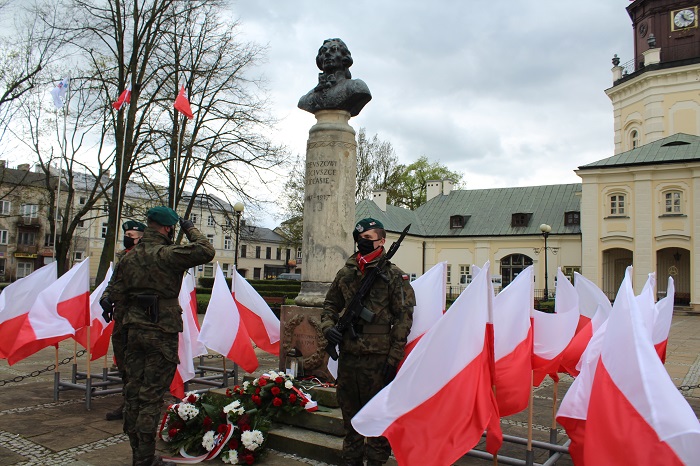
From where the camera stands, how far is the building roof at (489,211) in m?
37.9

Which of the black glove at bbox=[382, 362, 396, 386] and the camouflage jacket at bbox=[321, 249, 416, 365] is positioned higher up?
the camouflage jacket at bbox=[321, 249, 416, 365]

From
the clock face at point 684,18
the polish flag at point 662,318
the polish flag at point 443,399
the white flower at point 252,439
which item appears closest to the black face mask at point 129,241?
the white flower at point 252,439

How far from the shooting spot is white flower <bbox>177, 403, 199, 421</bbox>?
5469 mm

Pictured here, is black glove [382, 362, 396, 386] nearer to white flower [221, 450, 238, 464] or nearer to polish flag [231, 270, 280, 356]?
white flower [221, 450, 238, 464]

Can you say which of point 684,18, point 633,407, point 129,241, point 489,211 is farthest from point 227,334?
point 684,18

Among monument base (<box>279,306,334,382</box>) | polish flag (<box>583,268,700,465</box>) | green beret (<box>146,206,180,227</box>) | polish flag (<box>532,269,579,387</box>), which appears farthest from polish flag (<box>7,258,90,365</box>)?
polish flag (<box>583,268,700,465</box>)

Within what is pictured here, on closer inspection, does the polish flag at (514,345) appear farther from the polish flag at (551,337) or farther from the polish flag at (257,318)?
the polish flag at (257,318)

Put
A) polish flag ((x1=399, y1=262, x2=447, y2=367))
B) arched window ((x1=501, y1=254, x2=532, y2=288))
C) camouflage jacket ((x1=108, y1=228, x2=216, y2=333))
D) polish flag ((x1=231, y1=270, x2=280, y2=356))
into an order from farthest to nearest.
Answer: arched window ((x1=501, y1=254, x2=532, y2=288)), polish flag ((x1=231, y1=270, x2=280, y2=356)), polish flag ((x1=399, y1=262, x2=447, y2=367)), camouflage jacket ((x1=108, y1=228, x2=216, y2=333))

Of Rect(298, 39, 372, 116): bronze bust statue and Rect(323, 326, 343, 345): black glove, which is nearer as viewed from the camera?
Rect(323, 326, 343, 345): black glove

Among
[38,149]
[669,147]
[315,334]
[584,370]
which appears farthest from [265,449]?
[669,147]

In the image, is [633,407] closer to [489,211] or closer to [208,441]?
[208,441]

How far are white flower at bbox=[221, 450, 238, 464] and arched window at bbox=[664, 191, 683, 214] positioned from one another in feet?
A: 105

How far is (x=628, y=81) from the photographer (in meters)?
36.0

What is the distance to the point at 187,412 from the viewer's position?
18.0 ft
